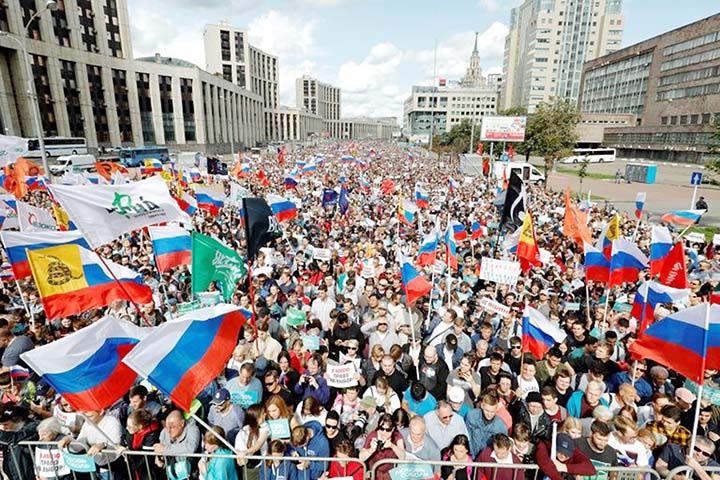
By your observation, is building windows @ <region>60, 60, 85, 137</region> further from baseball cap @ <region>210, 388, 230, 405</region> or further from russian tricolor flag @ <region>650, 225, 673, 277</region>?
russian tricolor flag @ <region>650, 225, 673, 277</region>

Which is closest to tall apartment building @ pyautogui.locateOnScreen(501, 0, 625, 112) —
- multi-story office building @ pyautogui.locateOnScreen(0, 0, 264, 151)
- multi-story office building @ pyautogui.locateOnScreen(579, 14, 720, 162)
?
multi-story office building @ pyautogui.locateOnScreen(579, 14, 720, 162)

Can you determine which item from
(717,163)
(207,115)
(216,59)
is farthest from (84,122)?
(216,59)

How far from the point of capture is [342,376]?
5.11m

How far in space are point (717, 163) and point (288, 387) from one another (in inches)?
1111

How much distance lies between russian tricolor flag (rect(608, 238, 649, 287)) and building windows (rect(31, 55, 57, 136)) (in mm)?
63715

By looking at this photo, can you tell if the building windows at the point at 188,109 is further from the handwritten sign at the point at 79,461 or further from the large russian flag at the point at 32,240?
the handwritten sign at the point at 79,461

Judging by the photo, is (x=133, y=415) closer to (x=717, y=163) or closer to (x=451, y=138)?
(x=717, y=163)

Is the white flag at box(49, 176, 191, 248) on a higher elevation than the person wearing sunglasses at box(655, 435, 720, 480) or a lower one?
higher

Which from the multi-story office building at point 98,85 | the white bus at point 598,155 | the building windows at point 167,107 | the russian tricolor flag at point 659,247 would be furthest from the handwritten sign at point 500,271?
the building windows at point 167,107

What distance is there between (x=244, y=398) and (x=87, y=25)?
74063 mm

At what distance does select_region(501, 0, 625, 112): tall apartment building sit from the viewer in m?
113

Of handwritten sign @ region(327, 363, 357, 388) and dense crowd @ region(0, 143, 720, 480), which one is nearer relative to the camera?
dense crowd @ region(0, 143, 720, 480)

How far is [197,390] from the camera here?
4168 millimetres

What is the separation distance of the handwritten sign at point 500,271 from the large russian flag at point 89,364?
6.43 m
